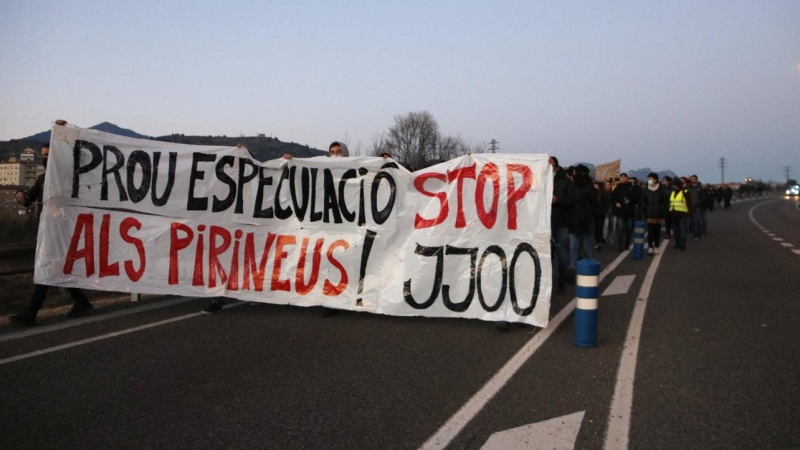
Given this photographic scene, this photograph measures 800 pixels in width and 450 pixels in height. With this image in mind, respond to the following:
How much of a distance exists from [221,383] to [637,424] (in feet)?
10.1

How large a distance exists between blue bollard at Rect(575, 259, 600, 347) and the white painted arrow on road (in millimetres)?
2000

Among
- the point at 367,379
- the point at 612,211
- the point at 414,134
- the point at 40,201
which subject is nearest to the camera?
the point at 367,379

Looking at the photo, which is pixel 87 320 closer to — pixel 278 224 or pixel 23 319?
pixel 23 319

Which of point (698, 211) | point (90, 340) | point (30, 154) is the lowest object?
point (90, 340)

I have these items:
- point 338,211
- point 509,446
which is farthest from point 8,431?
point 338,211

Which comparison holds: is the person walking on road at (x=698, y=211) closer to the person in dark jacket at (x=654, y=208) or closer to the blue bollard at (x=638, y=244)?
the person in dark jacket at (x=654, y=208)

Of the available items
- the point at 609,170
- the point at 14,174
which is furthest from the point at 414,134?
the point at 14,174

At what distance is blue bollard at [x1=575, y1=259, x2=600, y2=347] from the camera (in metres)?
5.96

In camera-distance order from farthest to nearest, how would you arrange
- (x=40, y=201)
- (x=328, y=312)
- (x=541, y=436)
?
(x=40, y=201) < (x=328, y=312) < (x=541, y=436)

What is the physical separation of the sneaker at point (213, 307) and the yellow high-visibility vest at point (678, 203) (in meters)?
12.5

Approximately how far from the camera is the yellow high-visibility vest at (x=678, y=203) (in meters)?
15.9

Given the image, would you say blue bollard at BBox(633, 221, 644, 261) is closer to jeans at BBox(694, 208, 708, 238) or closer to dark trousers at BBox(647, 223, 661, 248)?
dark trousers at BBox(647, 223, 661, 248)

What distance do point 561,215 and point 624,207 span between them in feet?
22.8

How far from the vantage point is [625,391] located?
473cm
